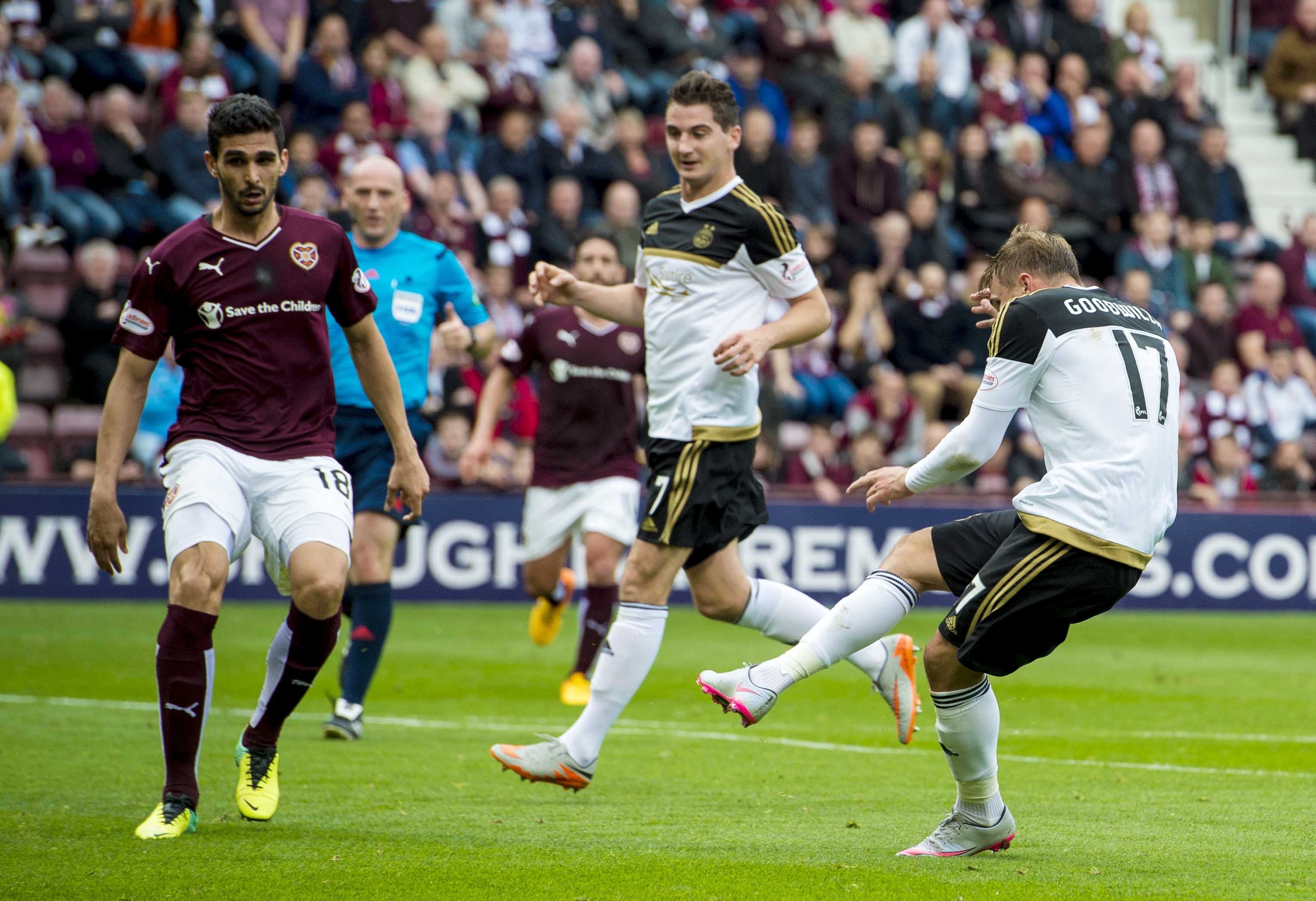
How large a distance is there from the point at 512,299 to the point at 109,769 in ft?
31.5

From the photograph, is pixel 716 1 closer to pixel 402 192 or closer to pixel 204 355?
pixel 402 192

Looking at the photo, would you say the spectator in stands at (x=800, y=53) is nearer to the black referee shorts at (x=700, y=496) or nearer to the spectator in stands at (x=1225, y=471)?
the spectator in stands at (x=1225, y=471)

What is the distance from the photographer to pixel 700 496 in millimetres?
6348

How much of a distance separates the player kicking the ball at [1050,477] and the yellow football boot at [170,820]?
1784 mm

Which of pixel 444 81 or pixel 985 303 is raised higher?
pixel 444 81

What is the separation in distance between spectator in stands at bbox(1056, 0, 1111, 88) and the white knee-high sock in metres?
17.3

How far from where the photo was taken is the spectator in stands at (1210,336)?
1873cm

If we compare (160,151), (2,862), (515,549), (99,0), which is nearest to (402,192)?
(2,862)

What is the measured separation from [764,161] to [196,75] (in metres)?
6.02

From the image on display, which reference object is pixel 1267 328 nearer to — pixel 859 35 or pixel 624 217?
pixel 859 35

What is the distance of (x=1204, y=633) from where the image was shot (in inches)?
570

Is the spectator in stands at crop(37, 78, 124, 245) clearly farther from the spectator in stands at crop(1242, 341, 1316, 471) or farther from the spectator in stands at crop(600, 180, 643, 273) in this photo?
the spectator in stands at crop(1242, 341, 1316, 471)

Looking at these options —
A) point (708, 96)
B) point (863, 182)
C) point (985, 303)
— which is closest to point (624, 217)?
point (863, 182)

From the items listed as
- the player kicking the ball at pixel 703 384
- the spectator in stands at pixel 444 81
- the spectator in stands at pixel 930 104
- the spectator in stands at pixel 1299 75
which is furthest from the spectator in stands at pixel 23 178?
the spectator in stands at pixel 1299 75
